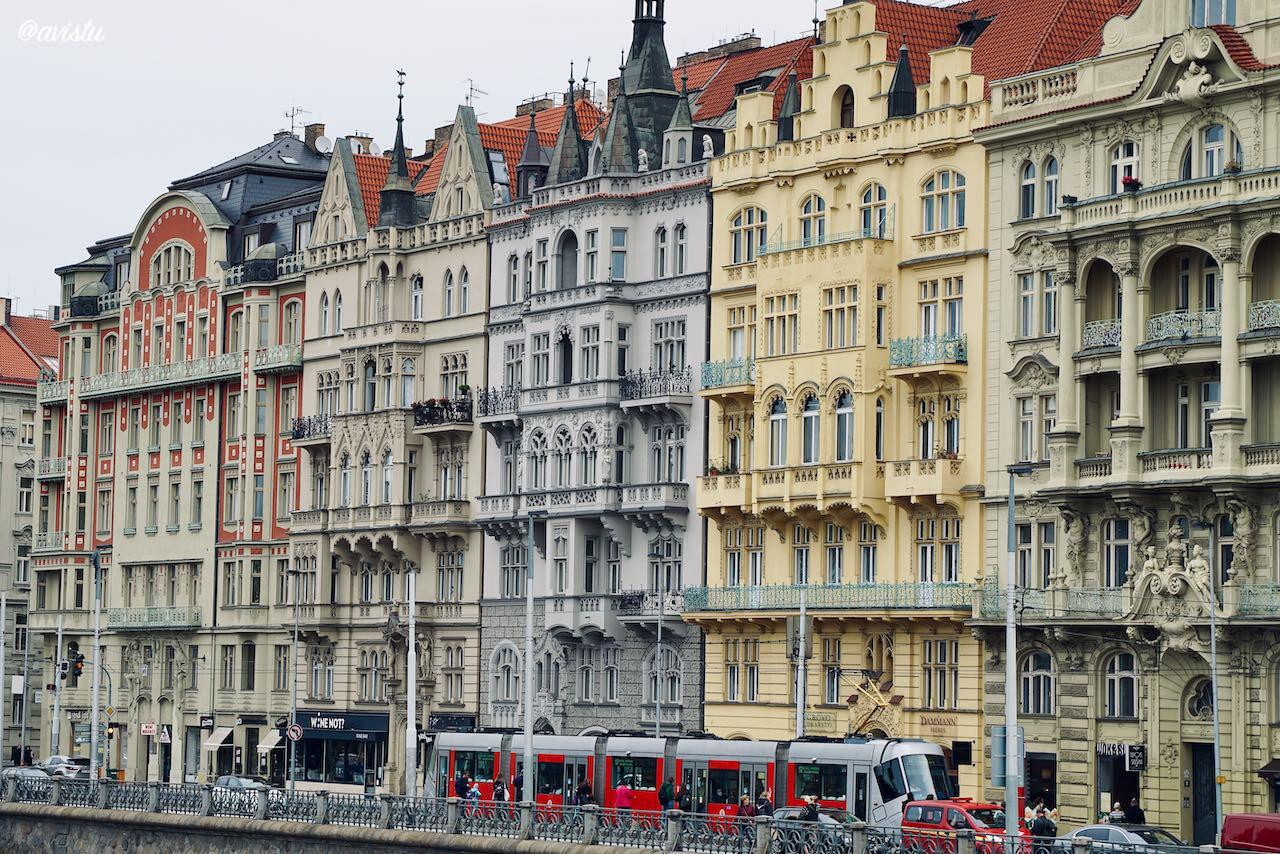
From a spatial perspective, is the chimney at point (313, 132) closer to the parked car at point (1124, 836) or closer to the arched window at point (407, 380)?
the arched window at point (407, 380)

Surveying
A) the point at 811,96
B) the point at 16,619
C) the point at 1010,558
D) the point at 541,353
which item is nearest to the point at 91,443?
the point at 16,619

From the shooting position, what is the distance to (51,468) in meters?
128

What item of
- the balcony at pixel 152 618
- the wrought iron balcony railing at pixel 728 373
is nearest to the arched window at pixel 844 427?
the wrought iron balcony railing at pixel 728 373

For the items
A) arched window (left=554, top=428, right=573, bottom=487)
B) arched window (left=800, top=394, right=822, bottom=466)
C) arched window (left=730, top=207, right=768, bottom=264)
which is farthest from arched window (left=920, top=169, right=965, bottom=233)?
arched window (left=554, top=428, right=573, bottom=487)

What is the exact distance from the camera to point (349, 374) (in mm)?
105750

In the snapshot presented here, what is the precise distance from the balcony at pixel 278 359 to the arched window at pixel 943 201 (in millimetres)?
35851

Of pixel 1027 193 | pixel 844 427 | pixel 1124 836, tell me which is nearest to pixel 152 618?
pixel 844 427

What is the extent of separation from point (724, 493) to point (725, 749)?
52.1ft

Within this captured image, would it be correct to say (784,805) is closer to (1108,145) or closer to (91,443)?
(1108,145)

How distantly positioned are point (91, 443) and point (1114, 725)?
63.3 m

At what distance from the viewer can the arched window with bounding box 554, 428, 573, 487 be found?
93.4 metres

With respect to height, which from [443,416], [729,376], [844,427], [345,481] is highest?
[729,376]

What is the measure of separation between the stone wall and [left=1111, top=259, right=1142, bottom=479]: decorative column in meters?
18.8

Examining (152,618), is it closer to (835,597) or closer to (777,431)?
(777,431)
